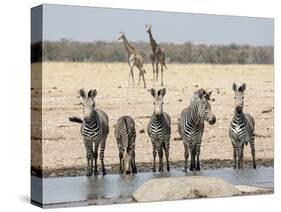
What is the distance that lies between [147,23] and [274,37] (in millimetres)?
2550

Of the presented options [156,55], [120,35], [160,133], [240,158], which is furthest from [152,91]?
[240,158]

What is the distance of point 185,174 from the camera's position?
44.1 ft

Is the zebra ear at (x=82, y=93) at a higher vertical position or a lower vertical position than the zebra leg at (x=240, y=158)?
higher

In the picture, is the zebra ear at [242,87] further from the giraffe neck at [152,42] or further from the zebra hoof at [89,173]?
the zebra hoof at [89,173]

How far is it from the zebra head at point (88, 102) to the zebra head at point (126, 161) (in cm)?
86

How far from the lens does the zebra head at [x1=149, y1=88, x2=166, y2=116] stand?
43.6 feet

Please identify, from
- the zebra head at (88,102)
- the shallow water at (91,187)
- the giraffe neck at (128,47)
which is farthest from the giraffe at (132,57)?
the shallow water at (91,187)

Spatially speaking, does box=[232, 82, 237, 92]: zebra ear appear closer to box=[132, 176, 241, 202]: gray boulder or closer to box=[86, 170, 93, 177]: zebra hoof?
box=[132, 176, 241, 202]: gray boulder

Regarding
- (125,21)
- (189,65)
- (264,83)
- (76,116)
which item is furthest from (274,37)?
(76,116)

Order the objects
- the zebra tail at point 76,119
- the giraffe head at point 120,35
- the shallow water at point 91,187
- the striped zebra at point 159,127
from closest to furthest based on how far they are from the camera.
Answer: the shallow water at point 91,187
the zebra tail at point 76,119
the giraffe head at point 120,35
the striped zebra at point 159,127

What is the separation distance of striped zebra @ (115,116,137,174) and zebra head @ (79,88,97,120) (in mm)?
535

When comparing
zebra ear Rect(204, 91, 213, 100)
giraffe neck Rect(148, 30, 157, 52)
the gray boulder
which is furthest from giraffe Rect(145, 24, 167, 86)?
the gray boulder

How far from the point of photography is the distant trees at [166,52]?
40.8ft

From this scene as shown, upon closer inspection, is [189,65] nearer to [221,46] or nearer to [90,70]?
[221,46]
